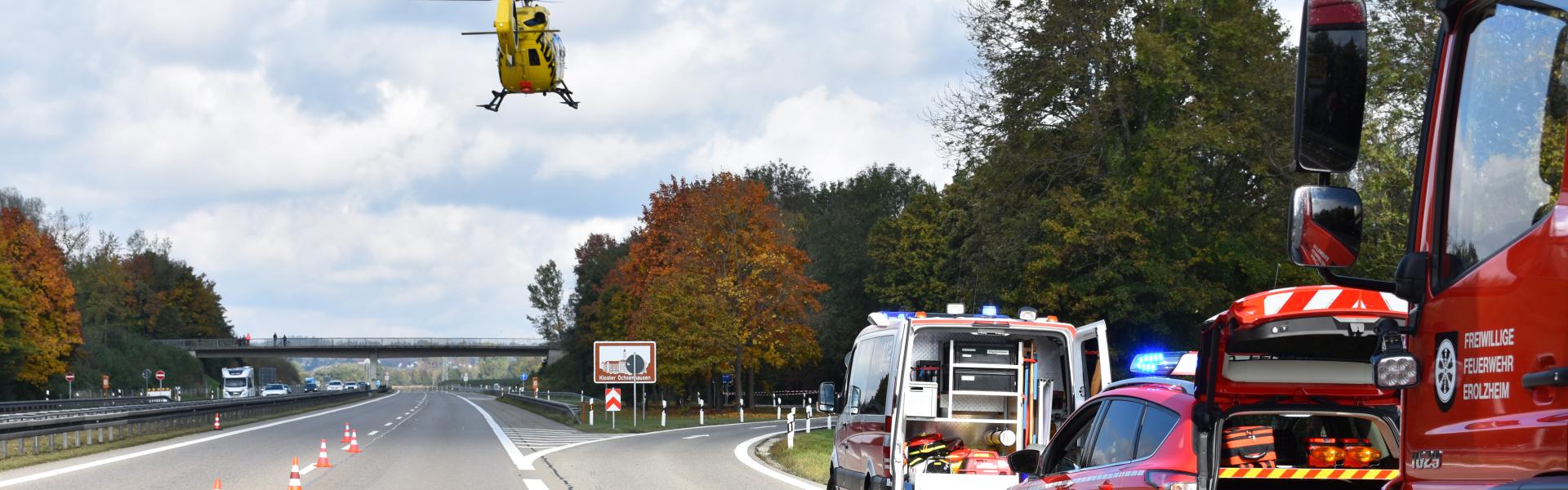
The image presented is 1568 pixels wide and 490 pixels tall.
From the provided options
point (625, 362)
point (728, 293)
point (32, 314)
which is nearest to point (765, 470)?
point (625, 362)

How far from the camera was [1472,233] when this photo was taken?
13.1 ft

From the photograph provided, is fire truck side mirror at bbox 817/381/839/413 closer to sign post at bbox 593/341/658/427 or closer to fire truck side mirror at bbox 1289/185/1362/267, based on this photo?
fire truck side mirror at bbox 1289/185/1362/267

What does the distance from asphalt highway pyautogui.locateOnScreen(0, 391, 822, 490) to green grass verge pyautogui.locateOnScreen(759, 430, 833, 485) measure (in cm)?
52

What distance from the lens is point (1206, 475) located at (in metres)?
6.32

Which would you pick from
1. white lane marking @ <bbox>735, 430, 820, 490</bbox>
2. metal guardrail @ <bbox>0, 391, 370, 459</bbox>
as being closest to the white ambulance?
white lane marking @ <bbox>735, 430, 820, 490</bbox>

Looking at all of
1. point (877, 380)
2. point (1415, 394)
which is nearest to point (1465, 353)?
point (1415, 394)

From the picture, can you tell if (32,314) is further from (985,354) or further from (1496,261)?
(1496,261)

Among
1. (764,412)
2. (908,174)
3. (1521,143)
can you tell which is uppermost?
(908,174)

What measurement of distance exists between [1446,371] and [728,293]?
5231 cm

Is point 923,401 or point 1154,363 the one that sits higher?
point 1154,363

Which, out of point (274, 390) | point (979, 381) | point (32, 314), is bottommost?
point (274, 390)

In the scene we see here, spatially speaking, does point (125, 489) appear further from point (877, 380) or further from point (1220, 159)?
point (1220, 159)

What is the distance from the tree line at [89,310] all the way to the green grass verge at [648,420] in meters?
29.8

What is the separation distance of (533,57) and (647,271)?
42815 millimetres
